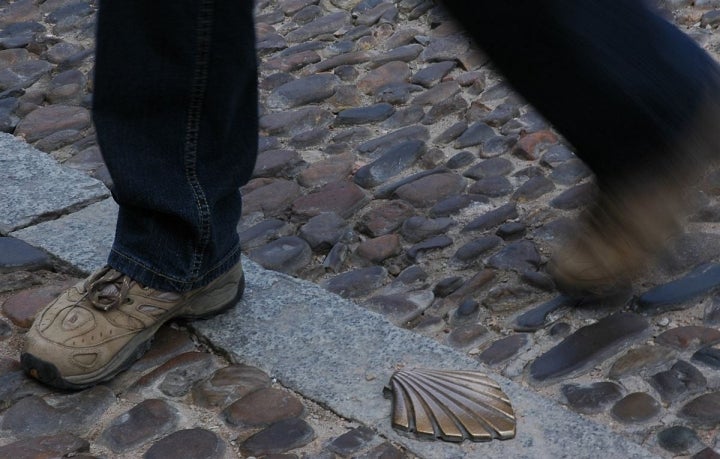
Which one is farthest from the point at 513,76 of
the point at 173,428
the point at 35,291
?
the point at 35,291

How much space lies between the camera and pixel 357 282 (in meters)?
2.65

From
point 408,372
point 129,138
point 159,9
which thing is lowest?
point 408,372

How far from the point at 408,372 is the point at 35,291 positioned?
89 cm

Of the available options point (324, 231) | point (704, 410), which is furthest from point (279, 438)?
point (324, 231)

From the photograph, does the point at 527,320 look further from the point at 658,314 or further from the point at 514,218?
the point at 514,218

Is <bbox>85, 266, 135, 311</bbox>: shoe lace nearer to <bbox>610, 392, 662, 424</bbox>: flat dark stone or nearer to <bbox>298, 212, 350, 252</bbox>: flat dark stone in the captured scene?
<bbox>298, 212, 350, 252</bbox>: flat dark stone

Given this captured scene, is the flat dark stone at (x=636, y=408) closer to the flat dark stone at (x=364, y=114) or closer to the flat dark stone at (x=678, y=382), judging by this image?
the flat dark stone at (x=678, y=382)

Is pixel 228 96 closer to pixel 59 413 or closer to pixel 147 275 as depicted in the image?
pixel 147 275

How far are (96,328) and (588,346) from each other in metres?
0.93

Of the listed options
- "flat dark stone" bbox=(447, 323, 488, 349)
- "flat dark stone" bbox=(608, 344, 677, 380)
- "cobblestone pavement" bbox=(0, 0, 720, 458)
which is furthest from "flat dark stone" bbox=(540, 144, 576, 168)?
"flat dark stone" bbox=(608, 344, 677, 380)

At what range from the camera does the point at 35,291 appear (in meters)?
2.58

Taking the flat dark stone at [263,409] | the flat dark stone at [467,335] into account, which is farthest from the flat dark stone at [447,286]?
the flat dark stone at [263,409]

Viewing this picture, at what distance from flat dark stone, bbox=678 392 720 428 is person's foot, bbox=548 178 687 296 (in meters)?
Result: 0.26

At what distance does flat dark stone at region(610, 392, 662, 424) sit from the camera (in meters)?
2.08
